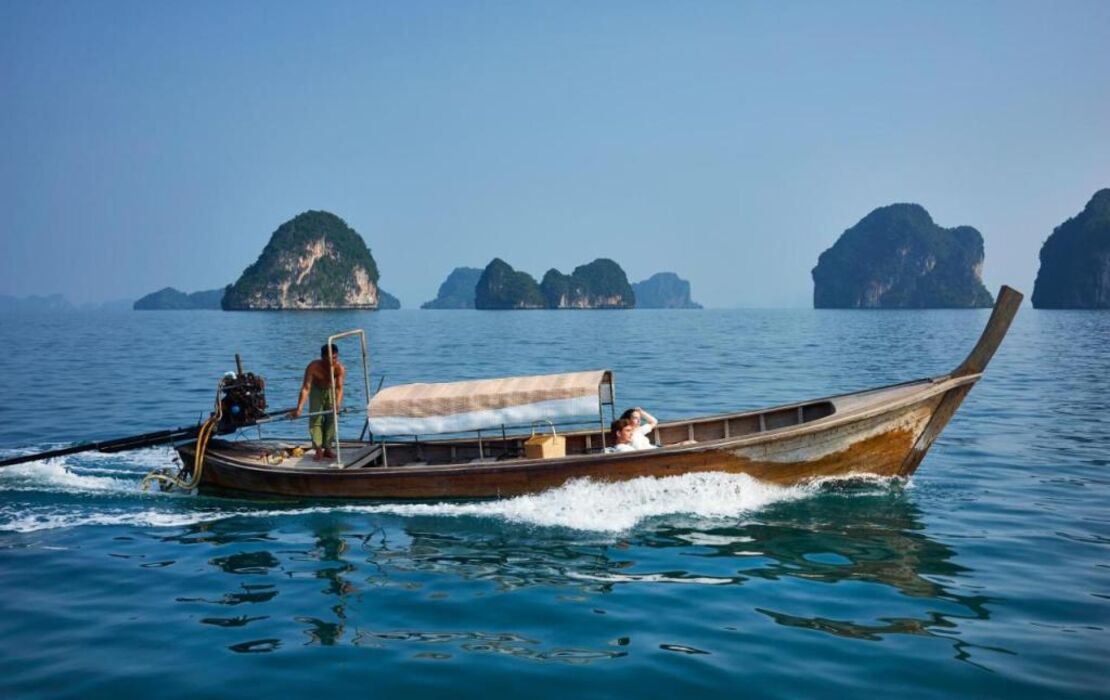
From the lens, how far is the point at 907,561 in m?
9.23

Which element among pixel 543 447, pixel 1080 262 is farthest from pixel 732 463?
pixel 1080 262

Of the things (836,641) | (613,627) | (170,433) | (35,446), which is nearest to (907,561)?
(836,641)

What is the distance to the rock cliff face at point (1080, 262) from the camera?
158500 mm

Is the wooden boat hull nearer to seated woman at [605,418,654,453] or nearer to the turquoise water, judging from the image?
the turquoise water

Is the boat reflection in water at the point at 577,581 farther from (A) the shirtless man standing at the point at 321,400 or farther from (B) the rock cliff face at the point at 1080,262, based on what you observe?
(B) the rock cliff face at the point at 1080,262

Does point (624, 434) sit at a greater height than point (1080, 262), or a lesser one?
lesser

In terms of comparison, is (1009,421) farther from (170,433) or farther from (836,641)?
(170,433)

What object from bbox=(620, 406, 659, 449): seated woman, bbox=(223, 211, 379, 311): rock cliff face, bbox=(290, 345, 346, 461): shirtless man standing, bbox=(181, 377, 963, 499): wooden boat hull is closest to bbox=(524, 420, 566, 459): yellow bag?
bbox=(181, 377, 963, 499): wooden boat hull

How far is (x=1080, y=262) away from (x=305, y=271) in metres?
165

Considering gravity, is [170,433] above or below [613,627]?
above

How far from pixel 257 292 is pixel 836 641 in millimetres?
190445

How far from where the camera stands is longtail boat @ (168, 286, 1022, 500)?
37.7 feet

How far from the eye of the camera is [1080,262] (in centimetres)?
16225

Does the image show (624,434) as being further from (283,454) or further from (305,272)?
(305,272)
